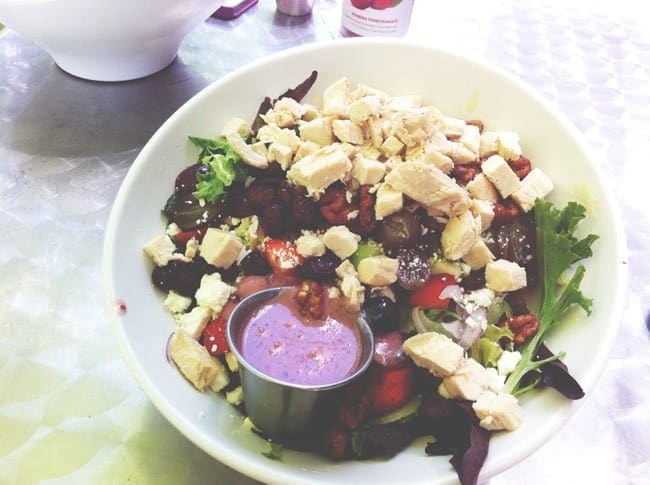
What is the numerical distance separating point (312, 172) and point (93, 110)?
2.81 ft

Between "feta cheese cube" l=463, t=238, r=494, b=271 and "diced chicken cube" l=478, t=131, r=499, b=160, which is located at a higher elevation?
"diced chicken cube" l=478, t=131, r=499, b=160

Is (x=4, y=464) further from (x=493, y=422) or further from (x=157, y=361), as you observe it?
(x=493, y=422)

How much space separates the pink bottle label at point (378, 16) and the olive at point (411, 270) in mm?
929

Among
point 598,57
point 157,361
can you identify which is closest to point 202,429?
point 157,361

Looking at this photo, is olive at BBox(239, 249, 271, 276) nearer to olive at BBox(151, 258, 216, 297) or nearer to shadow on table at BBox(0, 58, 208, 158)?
olive at BBox(151, 258, 216, 297)

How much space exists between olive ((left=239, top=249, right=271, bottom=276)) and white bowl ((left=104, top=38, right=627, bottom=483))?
18 centimetres

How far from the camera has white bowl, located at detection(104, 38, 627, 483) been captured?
2.95 ft

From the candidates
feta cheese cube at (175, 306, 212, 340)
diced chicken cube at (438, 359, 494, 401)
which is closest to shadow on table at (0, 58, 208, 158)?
feta cheese cube at (175, 306, 212, 340)

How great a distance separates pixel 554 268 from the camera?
1.14 meters

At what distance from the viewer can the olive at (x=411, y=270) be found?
44.0 inches

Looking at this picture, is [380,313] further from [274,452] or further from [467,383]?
[274,452]

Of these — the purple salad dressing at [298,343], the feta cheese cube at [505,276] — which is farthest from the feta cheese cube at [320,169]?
the feta cheese cube at [505,276]

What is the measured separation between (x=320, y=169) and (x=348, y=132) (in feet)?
0.49

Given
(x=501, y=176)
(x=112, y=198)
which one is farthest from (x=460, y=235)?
(x=112, y=198)
